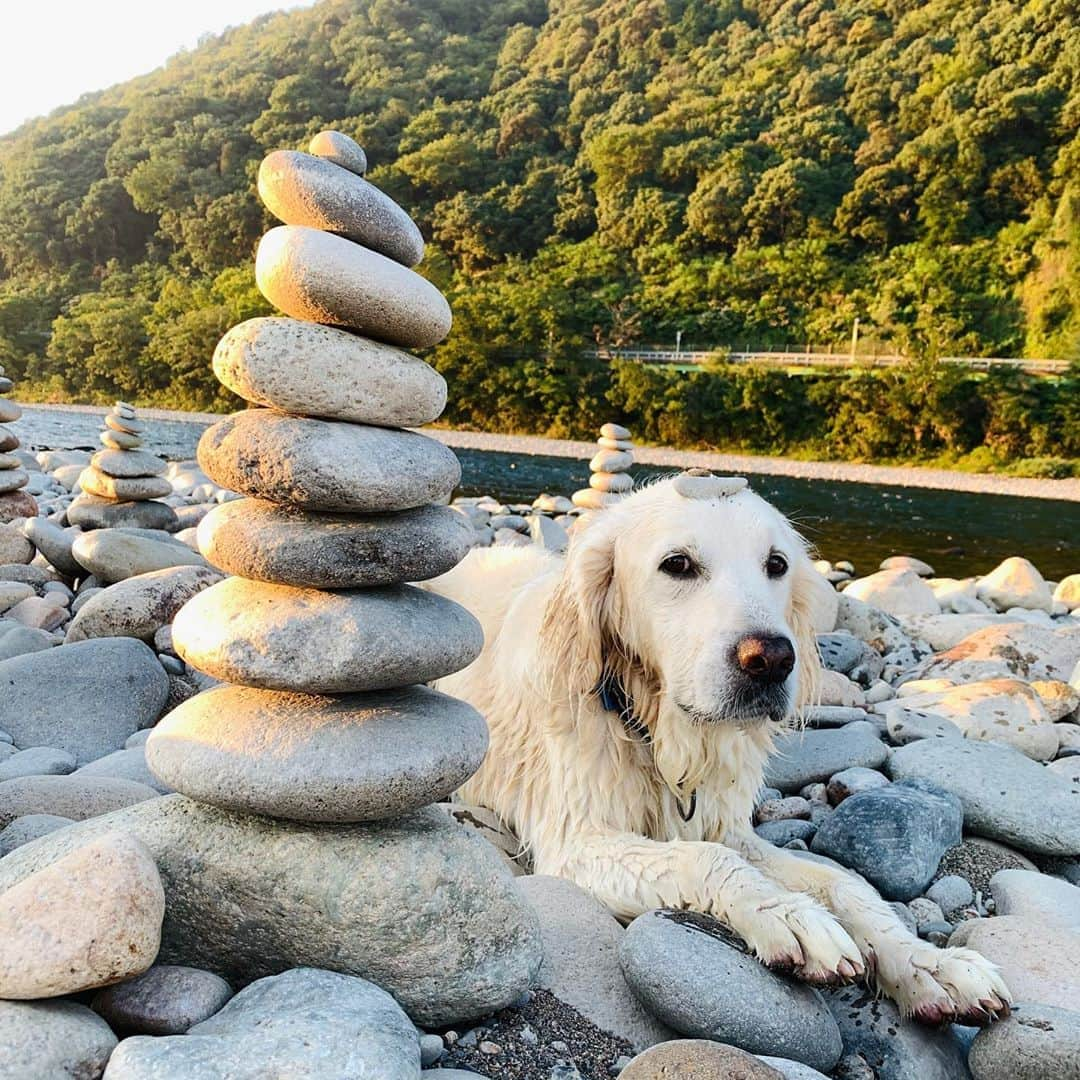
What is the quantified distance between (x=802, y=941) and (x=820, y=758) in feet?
7.05

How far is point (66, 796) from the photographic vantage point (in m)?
3.20

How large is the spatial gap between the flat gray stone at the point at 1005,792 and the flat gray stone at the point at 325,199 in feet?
10.7

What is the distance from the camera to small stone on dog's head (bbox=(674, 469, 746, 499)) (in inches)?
132

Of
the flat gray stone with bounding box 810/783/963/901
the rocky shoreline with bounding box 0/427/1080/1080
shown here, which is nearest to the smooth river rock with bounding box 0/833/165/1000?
the rocky shoreline with bounding box 0/427/1080/1080

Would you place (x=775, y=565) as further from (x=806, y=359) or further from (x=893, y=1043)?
(x=806, y=359)

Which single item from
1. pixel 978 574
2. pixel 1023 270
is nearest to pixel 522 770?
pixel 978 574

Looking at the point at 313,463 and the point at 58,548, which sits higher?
the point at 313,463

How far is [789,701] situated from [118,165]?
340 ft

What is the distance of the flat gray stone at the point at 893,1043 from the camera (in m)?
2.44

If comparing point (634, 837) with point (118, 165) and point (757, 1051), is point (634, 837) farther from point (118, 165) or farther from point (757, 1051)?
point (118, 165)

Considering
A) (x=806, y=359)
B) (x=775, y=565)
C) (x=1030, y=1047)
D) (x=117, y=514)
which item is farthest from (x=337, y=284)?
(x=806, y=359)

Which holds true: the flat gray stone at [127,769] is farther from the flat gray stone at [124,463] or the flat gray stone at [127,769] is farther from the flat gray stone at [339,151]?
the flat gray stone at [124,463]

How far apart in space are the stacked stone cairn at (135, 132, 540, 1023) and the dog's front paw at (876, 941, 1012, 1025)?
102 centimetres

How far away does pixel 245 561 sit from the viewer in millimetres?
2527
